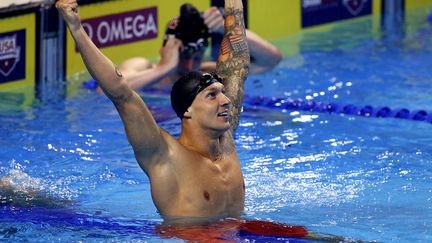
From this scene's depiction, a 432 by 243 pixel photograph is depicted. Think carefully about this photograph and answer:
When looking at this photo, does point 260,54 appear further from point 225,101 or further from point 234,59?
point 225,101

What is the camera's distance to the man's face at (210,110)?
189 inches

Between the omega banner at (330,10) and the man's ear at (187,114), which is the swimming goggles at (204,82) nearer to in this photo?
the man's ear at (187,114)

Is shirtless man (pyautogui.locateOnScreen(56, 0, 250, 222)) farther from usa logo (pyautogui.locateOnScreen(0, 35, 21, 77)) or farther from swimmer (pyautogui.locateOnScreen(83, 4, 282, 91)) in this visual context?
usa logo (pyautogui.locateOnScreen(0, 35, 21, 77))

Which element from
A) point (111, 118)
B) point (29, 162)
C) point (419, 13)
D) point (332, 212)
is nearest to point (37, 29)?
point (111, 118)

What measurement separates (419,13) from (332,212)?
21.8ft

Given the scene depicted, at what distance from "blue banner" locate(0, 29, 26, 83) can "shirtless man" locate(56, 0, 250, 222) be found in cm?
336

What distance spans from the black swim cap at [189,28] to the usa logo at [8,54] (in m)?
1.36

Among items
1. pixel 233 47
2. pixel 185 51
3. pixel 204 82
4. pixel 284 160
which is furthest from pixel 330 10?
pixel 204 82

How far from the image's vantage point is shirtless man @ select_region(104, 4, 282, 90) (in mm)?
7395

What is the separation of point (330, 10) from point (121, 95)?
673 centimetres

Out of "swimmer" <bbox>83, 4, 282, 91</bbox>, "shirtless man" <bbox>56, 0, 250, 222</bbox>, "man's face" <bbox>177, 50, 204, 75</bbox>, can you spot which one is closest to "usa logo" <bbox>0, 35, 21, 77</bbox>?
"swimmer" <bbox>83, 4, 282, 91</bbox>

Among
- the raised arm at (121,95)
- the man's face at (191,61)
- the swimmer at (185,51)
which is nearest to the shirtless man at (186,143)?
the raised arm at (121,95)

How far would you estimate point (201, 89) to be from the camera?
4.86 metres

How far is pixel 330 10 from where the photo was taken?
10.9m
